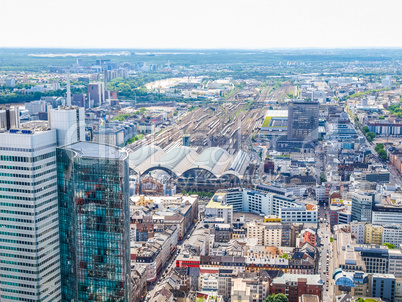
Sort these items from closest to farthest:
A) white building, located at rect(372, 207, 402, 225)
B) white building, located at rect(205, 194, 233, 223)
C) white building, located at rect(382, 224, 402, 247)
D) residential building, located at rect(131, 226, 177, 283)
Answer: residential building, located at rect(131, 226, 177, 283) → white building, located at rect(382, 224, 402, 247) → white building, located at rect(372, 207, 402, 225) → white building, located at rect(205, 194, 233, 223)

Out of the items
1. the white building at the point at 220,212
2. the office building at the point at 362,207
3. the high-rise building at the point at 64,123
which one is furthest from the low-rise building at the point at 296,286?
the high-rise building at the point at 64,123

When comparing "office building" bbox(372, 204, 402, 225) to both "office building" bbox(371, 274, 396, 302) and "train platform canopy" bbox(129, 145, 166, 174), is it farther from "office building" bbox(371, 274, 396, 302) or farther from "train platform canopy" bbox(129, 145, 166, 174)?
"train platform canopy" bbox(129, 145, 166, 174)

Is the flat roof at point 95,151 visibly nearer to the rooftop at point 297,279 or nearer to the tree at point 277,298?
the tree at point 277,298

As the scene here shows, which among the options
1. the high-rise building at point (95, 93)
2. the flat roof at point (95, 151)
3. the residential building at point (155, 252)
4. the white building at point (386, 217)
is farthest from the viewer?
the high-rise building at point (95, 93)

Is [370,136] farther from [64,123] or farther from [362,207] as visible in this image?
[64,123]

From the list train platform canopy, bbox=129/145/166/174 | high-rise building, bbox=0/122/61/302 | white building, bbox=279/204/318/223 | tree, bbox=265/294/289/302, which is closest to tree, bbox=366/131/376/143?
train platform canopy, bbox=129/145/166/174
